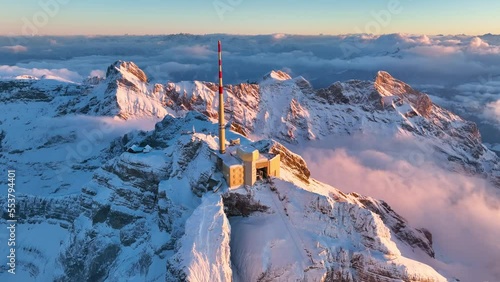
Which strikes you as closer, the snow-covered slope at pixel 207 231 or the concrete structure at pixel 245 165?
the snow-covered slope at pixel 207 231

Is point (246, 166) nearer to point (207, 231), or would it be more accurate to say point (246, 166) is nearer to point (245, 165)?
point (245, 165)

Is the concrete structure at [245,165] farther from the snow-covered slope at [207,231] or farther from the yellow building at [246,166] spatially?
the snow-covered slope at [207,231]

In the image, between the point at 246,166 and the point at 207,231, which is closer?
the point at 207,231

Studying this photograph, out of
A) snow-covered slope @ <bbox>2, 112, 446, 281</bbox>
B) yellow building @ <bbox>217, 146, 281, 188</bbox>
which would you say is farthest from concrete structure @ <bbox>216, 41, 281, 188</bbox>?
snow-covered slope @ <bbox>2, 112, 446, 281</bbox>

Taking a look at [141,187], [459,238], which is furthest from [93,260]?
[459,238]

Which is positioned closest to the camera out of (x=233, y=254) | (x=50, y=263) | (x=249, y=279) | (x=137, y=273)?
(x=249, y=279)

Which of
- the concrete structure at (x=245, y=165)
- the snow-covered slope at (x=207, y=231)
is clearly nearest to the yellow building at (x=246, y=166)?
the concrete structure at (x=245, y=165)

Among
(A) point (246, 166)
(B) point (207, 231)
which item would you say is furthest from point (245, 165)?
(B) point (207, 231)

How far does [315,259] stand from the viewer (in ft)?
212

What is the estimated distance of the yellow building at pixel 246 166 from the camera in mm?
73438

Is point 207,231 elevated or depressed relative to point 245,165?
depressed

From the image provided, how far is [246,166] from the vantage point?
7362cm

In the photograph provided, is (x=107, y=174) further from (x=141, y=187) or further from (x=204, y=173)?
(x=204, y=173)

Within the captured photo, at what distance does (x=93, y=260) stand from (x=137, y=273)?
20.9 m
